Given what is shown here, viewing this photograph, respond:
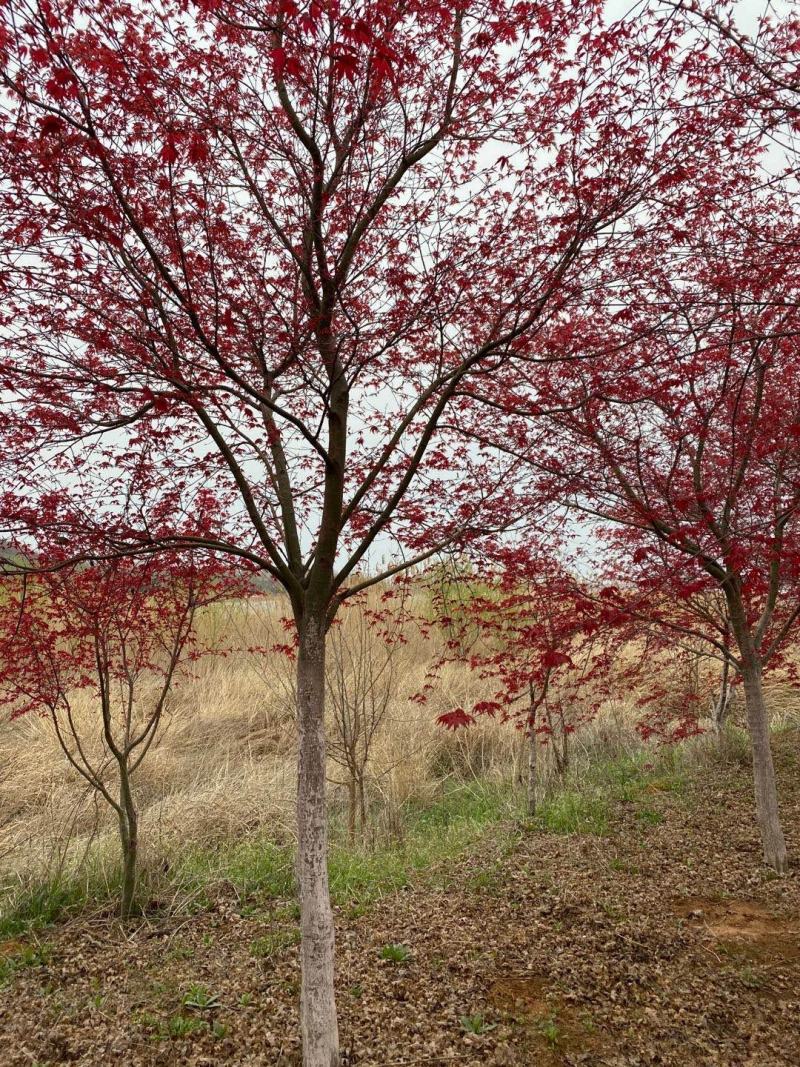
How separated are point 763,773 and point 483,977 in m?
2.33

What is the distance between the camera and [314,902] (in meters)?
2.71

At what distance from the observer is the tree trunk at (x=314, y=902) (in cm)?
270

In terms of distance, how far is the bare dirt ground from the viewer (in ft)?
9.76

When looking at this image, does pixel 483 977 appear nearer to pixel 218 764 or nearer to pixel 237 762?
pixel 218 764

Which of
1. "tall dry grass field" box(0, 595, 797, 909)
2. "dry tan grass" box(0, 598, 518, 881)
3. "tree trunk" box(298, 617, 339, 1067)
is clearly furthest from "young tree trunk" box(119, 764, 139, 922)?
"tree trunk" box(298, 617, 339, 1067)

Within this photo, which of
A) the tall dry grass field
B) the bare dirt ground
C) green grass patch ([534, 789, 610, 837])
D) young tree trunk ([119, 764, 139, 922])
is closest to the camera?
the bare dirt ground

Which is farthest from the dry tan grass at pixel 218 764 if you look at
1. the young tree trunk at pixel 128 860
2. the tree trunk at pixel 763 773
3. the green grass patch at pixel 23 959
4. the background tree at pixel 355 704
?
the tree trunk at pixel 763 773

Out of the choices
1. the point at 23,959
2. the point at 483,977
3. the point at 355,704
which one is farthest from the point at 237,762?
the point at 483,977

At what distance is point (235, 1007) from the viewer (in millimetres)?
3332

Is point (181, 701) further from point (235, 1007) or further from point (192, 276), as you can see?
point (192, 276)

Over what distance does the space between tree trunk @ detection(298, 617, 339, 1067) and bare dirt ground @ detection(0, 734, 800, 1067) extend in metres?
0.36

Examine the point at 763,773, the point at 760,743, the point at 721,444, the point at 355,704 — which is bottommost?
the point at 763,773

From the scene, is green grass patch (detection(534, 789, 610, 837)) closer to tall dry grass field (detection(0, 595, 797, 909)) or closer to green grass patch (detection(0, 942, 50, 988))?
tall dry grass field (detection(0, 595, 797, 909))

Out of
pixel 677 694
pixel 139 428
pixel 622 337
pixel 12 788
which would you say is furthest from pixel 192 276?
pixel 677 694
